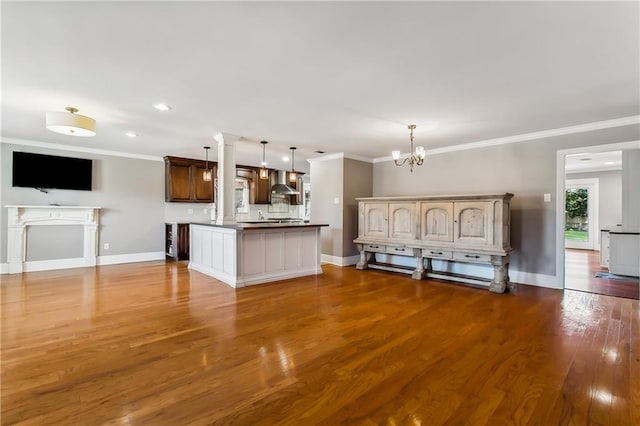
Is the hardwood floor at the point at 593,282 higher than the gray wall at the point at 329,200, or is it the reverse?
the gray wall at the point at 329,200

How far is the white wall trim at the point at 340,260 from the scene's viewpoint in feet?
20.6

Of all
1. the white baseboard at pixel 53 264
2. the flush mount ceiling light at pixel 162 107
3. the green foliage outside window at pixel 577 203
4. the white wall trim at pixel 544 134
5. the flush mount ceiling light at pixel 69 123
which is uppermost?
the flush mount ceiling light at pixel 162 107

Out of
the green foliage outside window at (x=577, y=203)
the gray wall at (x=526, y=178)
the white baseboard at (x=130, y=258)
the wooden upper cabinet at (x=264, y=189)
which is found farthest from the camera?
the green foliage outside window at (x=577, y=203)

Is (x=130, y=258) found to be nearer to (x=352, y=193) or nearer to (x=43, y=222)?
(x=43, y=222)

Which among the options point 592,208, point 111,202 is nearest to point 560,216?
point 592,208

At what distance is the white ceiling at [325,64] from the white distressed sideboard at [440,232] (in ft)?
3.74

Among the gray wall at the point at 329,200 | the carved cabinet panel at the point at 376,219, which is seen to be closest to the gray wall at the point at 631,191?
the carved cabinet panel at the point at 376,219

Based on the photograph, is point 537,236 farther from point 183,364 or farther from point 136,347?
point 136,347

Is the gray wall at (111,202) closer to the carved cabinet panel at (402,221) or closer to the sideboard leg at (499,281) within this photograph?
the carved cabinet panel at (402,221)

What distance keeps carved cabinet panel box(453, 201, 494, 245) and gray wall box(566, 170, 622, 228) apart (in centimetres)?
Answer: 651

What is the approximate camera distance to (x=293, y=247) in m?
5.11

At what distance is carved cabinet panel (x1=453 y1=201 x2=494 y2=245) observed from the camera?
4.34 m

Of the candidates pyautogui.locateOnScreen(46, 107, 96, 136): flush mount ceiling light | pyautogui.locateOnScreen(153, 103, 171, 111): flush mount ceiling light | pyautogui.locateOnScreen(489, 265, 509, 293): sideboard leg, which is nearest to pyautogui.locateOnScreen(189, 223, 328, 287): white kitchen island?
pyautogui.locateOnScreen(153, 103, 171, 111): flush mount ceiling light

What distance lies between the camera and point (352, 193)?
252 inches
